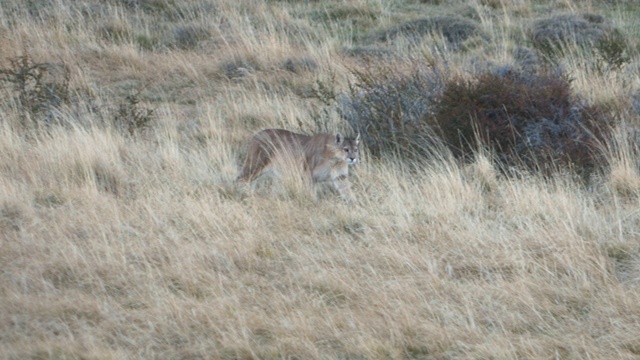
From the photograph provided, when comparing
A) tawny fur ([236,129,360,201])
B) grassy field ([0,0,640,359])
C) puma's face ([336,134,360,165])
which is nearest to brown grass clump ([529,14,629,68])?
grassy field ([0,0,640,359])

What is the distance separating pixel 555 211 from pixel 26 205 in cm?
398

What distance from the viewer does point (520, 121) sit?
9.62 m

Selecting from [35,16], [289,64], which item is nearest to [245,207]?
[289,64]

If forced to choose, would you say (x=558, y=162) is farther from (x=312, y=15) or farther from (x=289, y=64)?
(x=312, y=15)

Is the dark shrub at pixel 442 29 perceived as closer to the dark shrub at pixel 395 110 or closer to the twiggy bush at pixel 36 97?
the dark shrub at pixel 395 110

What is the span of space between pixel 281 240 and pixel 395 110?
346 centimetres

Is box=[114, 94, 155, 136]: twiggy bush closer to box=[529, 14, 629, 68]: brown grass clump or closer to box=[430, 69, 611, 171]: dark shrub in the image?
box=[430, 69, 611, 171]: dark shrub

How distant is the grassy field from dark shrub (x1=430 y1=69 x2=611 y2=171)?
20 centimetres

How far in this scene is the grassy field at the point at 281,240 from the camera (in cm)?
553

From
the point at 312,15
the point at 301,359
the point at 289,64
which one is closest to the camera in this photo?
the point at 301,359

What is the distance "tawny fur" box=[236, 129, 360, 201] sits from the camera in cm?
895

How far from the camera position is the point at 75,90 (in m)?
12.3

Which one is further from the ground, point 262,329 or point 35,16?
point 35,16

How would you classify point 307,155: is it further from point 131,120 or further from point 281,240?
point 131,120
